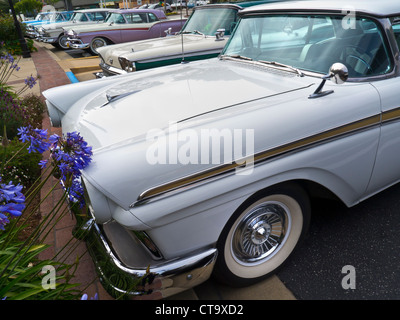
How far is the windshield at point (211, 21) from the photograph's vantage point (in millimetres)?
5133

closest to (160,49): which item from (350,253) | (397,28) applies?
(397,28)

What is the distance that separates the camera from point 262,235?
1.89m

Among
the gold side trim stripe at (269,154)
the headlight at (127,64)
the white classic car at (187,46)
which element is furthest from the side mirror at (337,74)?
the headlight at (127,64)

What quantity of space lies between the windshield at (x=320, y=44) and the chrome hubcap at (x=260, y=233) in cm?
105

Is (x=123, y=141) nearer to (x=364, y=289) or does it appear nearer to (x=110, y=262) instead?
(x=110, y=262)

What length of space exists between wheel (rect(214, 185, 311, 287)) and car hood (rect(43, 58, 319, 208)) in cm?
36

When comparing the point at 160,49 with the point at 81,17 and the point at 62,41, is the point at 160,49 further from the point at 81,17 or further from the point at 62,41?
the point at 62,41

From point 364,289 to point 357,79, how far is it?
1348mm

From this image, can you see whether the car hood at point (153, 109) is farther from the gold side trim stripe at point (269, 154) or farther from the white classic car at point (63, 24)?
the white classic car at point (63, 24)

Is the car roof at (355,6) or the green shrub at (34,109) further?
the green shrub at (34,109)

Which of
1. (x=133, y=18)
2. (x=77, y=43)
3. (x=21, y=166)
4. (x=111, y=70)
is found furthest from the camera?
(x=133, y=18)

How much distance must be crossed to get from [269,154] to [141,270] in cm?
89

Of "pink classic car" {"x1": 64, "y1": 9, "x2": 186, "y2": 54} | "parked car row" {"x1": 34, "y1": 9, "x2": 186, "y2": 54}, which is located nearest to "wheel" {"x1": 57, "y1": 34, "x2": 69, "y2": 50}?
"parked car row" {"x1": 34, "y1": 9, "x2": 186, "y2": 54}
